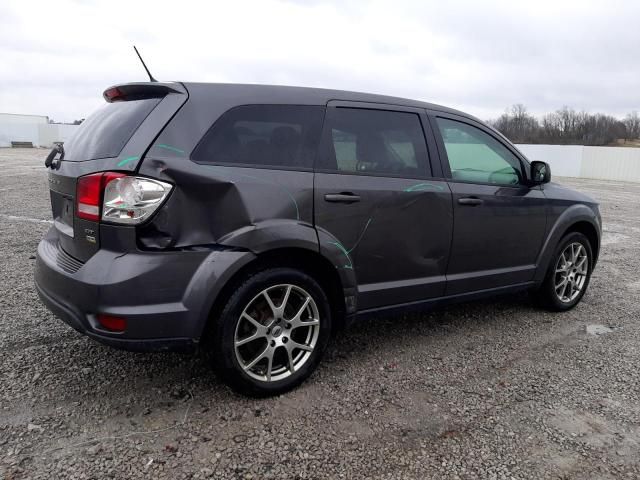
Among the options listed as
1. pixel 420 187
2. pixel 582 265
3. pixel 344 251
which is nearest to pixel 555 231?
pixel 582 265

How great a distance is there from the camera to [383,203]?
337 centimetres

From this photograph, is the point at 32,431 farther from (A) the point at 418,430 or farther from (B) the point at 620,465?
(B) the point at 620,465

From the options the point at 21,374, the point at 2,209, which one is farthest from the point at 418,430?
the point at 2,209

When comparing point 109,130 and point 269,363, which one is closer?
Result: point 109,130

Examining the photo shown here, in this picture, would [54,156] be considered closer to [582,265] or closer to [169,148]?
[169,148]

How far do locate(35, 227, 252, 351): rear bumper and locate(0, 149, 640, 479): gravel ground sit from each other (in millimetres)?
486

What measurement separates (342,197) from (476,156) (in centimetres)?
145

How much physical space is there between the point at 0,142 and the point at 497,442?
5076 cm

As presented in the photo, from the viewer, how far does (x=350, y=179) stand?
326 cm

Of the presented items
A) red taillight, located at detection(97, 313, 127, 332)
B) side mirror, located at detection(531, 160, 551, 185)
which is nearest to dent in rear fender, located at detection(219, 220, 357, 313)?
red taillight, located at detection(97, 313, 127, 332)

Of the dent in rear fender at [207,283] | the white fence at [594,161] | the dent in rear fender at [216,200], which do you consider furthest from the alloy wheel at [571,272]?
the white fence at [594,161]

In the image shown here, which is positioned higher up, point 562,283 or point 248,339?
point 248,339

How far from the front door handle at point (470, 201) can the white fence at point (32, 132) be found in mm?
48887

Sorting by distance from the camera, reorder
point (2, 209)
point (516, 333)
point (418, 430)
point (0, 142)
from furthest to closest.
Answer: point (0, 142) < point (2, 209) < point (516, 333) < point (418, 430)
